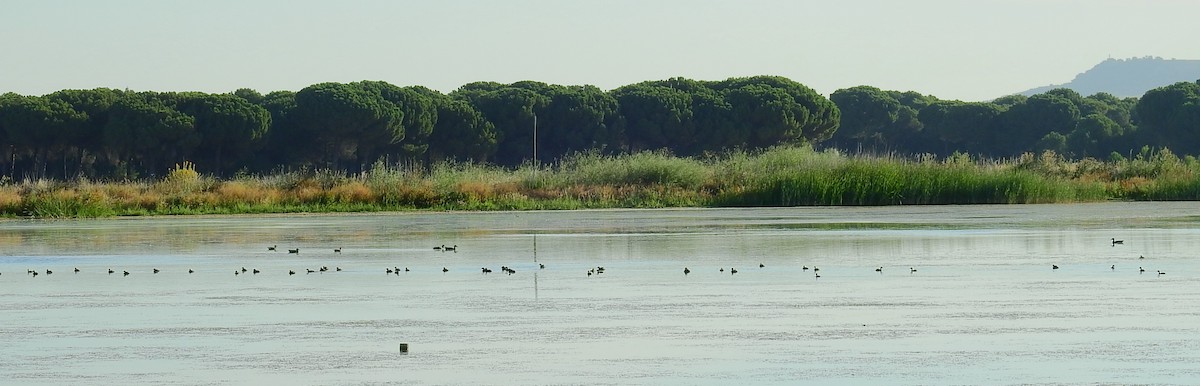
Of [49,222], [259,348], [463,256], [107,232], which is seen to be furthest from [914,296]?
[49,222]

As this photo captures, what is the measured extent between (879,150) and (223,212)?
7009 centimetres

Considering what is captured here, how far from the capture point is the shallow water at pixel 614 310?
948 cm

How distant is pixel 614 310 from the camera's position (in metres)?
12.9

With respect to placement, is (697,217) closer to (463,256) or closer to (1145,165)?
(463,256)

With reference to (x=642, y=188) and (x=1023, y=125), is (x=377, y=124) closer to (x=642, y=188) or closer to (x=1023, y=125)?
(x=642, y=188)

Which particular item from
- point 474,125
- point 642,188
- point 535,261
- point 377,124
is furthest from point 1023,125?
point 535,261

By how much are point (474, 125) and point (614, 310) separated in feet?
225

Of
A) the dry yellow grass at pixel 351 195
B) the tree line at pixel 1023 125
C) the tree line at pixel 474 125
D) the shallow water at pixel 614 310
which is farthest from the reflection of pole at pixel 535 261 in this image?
→ the tree line at pixel 1023 125

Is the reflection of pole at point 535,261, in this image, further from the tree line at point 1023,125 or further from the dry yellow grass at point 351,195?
the tree line at point 1023,125

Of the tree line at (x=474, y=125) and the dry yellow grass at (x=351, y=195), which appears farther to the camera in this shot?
the tree line at (x=474, y=125)

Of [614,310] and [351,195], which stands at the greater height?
[351,195]

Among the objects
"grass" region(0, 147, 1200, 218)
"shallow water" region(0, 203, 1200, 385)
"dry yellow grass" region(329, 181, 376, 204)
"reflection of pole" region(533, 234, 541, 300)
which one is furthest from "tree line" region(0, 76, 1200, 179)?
"shallow water" region(0, 203, 1200, 385)

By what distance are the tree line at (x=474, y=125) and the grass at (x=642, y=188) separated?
22469mm

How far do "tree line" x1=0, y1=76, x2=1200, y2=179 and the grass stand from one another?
22.5m
